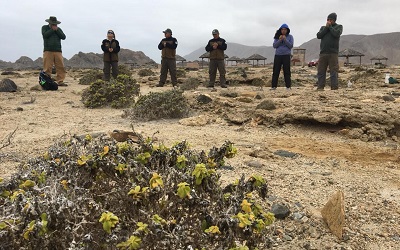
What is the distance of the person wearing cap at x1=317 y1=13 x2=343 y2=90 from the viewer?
714 centimetres

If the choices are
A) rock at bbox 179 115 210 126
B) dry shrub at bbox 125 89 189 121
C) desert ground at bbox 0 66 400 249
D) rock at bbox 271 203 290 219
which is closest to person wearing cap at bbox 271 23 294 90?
desert ground at bbox 0 66 400 249

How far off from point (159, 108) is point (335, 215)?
12.0ft

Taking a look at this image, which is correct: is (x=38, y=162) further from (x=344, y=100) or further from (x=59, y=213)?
(x=344, y=100)

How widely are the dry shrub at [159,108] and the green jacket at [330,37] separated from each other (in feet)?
11.9

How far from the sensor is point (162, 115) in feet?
17.5

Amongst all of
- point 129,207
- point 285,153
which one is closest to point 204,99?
Answer: point 285,153

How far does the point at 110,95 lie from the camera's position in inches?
269

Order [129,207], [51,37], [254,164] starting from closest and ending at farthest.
A: [129,207] → [254,164] → [51,37]

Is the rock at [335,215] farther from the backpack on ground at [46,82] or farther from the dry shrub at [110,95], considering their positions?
the backpack on ground at [46,82]

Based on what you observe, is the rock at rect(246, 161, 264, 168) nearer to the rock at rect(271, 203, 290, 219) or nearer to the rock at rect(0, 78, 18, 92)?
the rock at rect(271, 203, 290, 219)

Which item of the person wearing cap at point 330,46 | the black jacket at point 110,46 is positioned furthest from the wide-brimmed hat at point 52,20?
the person wearing cap at point 330,46

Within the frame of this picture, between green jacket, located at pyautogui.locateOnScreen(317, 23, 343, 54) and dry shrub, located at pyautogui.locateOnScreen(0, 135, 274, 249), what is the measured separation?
6431 mm

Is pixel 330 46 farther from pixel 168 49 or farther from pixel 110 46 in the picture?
pixel 110 46

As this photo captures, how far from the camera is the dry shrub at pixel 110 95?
260 inches
